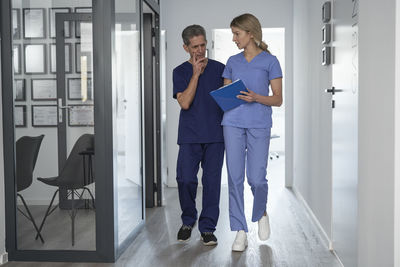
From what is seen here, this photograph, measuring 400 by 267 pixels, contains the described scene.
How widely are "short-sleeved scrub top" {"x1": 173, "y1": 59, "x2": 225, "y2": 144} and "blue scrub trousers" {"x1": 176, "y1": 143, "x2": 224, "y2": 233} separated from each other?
0.24 feet

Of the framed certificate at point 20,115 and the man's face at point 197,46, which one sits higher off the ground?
the man's face at point 197,46

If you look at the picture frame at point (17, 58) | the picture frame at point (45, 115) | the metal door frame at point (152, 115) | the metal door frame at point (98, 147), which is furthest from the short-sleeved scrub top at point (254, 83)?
the metal door frame at point (152, 115)

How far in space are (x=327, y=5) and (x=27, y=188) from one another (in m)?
2.19

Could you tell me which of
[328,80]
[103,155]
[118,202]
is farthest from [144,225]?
[328,80]

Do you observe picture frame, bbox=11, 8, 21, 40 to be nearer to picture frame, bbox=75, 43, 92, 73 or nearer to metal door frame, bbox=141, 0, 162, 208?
picture frame, bbox=75, 43, 92, 73

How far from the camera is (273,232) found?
4207 millimetres

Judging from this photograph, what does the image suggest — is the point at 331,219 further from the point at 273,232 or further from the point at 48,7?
the point at 48,7

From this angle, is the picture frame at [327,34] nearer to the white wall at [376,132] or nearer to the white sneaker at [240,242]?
the white wall at [376,132]

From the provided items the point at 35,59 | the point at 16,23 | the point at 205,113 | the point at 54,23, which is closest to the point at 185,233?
the point at 205,113

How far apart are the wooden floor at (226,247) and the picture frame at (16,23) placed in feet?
4.35

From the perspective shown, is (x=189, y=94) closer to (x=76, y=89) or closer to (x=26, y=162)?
(x=76, y=89)

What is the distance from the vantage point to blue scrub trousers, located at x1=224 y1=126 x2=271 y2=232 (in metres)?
3.61

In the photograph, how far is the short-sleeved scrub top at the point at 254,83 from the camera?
11.7 ft

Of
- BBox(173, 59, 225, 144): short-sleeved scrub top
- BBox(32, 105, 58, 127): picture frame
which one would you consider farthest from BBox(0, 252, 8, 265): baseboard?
BBox(173, 59, 225, 144): short-sleeved scrub top
